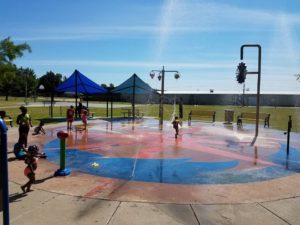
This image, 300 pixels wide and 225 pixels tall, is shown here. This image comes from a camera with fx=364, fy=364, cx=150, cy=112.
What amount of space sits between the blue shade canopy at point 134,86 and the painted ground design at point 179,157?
11.6 m

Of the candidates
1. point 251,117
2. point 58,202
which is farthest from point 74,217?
point 251,117

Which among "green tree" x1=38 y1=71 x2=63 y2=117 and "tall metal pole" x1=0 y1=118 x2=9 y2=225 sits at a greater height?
"green tree" x1=38 y1=71 x2=63 y2=117

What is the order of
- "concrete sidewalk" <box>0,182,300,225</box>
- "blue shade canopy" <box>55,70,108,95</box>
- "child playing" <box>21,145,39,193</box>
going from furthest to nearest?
1. "blue shade canopy" <box>55,70,108,95</box>
2. "child playing" <box>21,145,39,193</box>
3. "concrete sidewalk" <box>0,182,300,225</box>

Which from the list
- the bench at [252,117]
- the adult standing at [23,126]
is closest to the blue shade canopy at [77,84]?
the bench at [252,117]

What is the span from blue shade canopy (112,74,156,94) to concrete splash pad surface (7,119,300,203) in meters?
12.6

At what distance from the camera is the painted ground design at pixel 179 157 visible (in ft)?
30.0

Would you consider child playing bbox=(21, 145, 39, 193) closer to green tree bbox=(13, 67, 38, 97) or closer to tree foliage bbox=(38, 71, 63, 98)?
green tree bbox=(13, 67, 38, 97)

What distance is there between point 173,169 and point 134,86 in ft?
61.1

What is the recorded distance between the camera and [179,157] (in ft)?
38.0

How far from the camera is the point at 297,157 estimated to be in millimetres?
12117

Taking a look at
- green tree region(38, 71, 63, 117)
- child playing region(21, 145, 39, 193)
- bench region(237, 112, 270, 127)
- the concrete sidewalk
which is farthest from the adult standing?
green tree region(38, 71, 63, 117)

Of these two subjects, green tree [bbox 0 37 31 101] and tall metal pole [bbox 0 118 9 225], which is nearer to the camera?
tall metal pole [bbox 0 118 9 225]

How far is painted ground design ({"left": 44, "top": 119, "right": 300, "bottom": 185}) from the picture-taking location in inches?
360

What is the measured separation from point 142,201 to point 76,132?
11.6m
